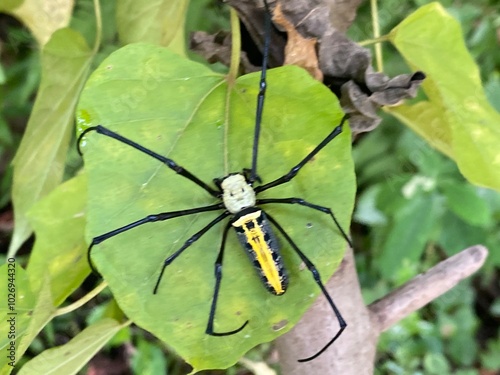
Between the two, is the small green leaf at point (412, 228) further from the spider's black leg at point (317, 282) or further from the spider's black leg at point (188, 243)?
the spider's black leg at point (188, 243)

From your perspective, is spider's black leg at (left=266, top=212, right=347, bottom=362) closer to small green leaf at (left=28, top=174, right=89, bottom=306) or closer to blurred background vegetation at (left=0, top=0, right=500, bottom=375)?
small green leaf at (left=28, top=174, right=89, bottom=306)

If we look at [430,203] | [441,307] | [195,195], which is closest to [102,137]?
[195,195]

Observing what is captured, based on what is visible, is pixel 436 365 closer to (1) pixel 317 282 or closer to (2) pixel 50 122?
(1) pixel 317 282

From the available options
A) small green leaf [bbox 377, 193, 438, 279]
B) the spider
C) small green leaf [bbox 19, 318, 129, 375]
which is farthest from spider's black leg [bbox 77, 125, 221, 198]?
small green leaf [bbox 377, 193, 438, 279]

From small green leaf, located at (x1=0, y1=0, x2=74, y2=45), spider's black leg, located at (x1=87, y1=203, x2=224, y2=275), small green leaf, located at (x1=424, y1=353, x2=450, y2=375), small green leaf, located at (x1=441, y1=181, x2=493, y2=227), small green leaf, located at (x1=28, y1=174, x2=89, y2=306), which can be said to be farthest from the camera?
small green leaf, located at (x1=424, y1=353, x2=450, y2=375)

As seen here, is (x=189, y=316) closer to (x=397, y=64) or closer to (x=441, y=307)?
(x=397, y=64)
